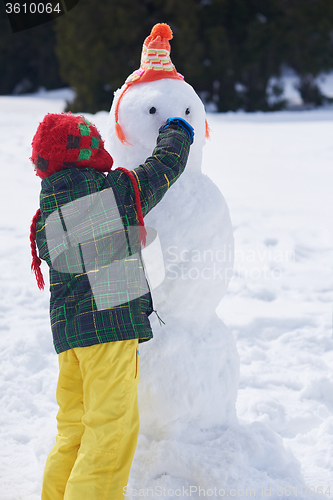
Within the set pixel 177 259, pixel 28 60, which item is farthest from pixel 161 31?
pixel 28 60

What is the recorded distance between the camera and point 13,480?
1.77m

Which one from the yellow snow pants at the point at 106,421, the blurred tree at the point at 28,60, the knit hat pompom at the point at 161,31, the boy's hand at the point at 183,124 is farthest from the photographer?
the blurred tree at the point at 28,60

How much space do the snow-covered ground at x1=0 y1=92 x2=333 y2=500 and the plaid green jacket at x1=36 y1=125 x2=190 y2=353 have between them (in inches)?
16.6

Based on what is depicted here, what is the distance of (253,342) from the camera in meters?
→ 2.77

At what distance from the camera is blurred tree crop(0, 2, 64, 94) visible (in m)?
14.6

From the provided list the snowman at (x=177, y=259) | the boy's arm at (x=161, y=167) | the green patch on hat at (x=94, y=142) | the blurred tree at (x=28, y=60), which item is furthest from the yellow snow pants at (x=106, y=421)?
the blurred tree at (x=28, y=60)

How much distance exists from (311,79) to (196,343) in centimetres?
1057

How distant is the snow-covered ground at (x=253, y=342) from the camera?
1659 millimetres

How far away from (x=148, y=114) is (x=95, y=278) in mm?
581

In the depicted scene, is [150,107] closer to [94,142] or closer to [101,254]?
[94,142]

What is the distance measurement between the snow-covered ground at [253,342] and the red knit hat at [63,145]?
814 mm

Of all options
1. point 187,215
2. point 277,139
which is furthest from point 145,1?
point 187,215

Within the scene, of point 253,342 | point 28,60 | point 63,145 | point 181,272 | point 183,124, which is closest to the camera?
point 63,145

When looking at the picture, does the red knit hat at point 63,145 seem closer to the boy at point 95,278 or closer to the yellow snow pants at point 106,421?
the boy at point 95,278
